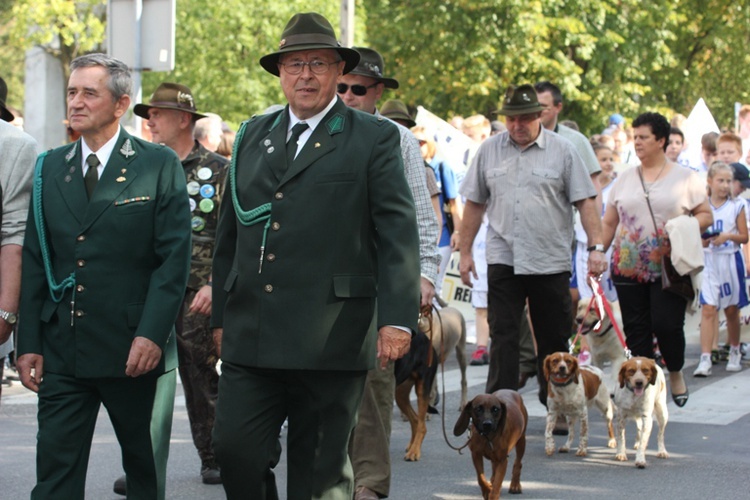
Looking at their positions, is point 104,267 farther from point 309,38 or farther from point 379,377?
point 379,377

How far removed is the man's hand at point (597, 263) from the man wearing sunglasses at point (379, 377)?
6.72 ft

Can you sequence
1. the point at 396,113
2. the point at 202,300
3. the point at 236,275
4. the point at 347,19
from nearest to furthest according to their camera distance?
the point at 236,275 → the point at 202,300 → the point at 396,113 → the point at 347,19

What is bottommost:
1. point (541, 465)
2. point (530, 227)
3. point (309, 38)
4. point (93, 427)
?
point (541, 465)

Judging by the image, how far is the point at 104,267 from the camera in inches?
205

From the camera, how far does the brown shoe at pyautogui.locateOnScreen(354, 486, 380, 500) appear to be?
6.63 m

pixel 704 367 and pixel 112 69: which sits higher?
pixel 112 69

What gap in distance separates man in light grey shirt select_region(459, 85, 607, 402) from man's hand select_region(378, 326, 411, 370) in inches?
147

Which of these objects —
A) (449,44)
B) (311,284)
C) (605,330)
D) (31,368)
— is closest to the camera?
(311,284)

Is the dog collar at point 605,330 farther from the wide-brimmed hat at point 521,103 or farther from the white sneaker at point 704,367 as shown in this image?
the wide-brimmed hat at point 521,103

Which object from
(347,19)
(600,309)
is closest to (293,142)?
(600,309)

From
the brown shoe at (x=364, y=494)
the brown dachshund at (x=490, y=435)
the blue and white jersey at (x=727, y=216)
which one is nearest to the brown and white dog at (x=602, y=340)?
the blue and white jersey at (x=727, y=216)

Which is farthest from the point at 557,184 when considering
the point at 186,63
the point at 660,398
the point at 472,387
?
the point at 186,63

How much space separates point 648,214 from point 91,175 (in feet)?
17.4

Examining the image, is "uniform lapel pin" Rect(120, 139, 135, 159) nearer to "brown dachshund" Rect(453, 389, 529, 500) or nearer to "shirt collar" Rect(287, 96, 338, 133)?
"shirt collar" Rect(287, 96, 338, 133)
